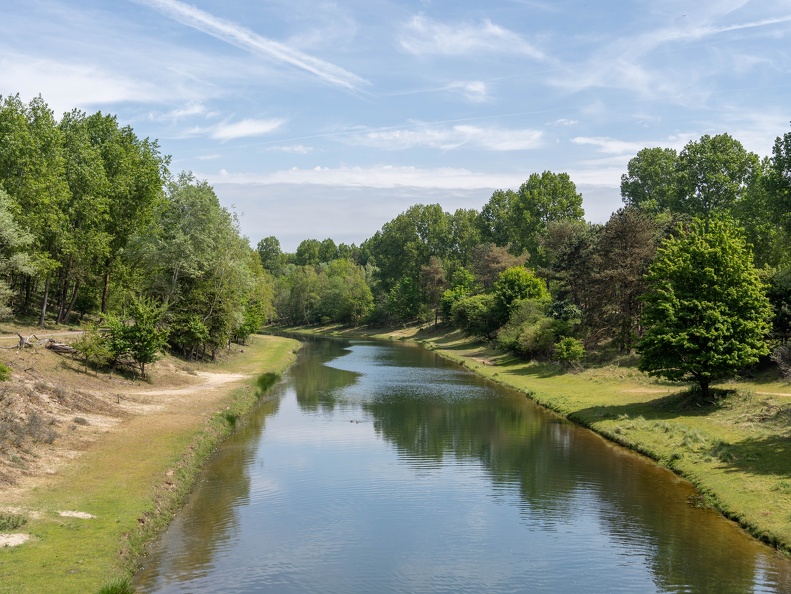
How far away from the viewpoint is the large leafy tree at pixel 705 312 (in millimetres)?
37812

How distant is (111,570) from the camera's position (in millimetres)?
16938

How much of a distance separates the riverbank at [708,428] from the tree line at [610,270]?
8.15ft

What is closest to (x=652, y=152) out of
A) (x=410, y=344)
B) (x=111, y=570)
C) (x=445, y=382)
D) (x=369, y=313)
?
(x=410, y=344)

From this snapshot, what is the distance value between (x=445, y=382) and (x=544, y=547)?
41907 mm

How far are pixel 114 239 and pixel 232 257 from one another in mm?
11821

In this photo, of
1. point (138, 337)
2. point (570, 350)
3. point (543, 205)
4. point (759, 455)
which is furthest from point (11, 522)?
point (543, 205)

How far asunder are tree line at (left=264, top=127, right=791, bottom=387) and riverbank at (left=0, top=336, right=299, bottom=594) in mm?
25957

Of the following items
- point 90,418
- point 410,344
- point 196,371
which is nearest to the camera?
point 90,418

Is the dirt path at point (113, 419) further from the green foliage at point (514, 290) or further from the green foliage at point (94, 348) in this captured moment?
the green foliage at point (514, 290)

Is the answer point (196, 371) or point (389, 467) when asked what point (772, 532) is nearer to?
point (389, 467)

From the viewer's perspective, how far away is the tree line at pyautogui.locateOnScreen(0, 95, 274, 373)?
49375 mm

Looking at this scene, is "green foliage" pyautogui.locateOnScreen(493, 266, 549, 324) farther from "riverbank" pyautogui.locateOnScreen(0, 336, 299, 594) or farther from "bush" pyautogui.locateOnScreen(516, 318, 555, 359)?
"riverbank" pyautogui.locateOnScreen(0, 336, 299, 594)

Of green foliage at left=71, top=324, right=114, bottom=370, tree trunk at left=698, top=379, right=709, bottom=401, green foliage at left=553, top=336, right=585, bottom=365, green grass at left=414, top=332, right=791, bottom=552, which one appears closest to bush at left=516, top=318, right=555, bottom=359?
green foliage at left=553, top=336, right=585, bottom=365

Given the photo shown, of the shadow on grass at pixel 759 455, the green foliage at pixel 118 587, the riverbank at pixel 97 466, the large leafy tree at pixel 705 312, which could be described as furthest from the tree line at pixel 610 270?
the green foliage at pixel 118 587
